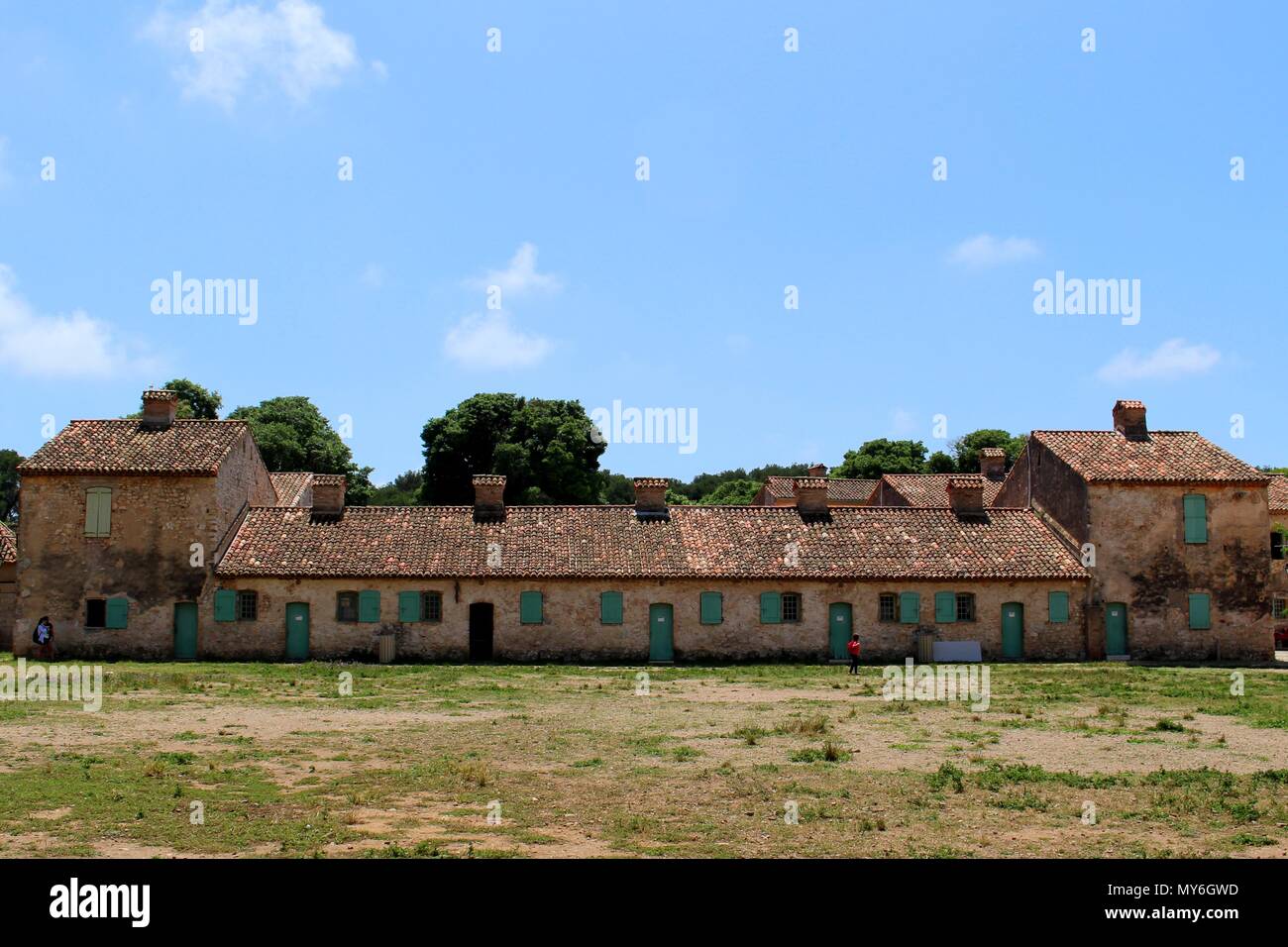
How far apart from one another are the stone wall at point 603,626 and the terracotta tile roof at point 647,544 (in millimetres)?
482

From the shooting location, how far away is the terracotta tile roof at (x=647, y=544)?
3547 cm

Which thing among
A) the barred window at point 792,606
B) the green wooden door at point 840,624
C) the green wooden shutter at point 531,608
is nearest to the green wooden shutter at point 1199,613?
the green wooden door at point 840,624

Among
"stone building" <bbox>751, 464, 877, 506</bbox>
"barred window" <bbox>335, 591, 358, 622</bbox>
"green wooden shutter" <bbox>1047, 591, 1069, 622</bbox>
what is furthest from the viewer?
"stone building" <bbox>751, 464, 877, 506</bbox>

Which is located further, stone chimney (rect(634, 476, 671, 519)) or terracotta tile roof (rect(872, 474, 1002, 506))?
terracotta tile roof (rect(872, 474, 1002, 506))

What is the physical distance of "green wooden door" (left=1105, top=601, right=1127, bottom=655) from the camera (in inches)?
1439

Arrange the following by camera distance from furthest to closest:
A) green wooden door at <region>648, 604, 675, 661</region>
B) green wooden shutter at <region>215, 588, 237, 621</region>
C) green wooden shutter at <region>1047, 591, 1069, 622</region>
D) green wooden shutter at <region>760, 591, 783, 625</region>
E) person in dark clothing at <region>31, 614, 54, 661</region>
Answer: green wooden shutter at <region>1047, 591, 1069, 622</region>
green wooden shutter at <region>760, 591, 783, 625</region>
green wooden door at <region>648, 604, 675, 661</region>
green wooden shutter at <region>215, 588, 237, 621</region>
person in dark clothing at <region>31, 614, 54, 661</region>

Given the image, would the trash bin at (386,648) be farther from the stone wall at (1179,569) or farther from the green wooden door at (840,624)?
the stone wall at (1179,569)

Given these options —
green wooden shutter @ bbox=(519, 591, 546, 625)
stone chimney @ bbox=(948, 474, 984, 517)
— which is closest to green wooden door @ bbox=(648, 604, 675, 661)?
green wooden shutter @ bbox=(519, 591, 546, 625)

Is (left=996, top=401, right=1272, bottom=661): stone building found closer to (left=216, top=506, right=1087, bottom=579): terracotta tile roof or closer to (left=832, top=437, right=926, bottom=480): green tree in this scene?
(left=216, top=506, right=1087, bottom=579): terracotta tile roof

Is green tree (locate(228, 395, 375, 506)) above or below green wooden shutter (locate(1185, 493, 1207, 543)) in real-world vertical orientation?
above

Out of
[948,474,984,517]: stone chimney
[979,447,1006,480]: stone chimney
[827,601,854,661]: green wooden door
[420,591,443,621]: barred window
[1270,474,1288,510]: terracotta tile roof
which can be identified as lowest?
[827,601,854,661]: green wooden door

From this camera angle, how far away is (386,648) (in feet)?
113

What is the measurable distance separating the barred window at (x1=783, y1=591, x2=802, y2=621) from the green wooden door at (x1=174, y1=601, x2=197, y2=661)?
19.0 meters
